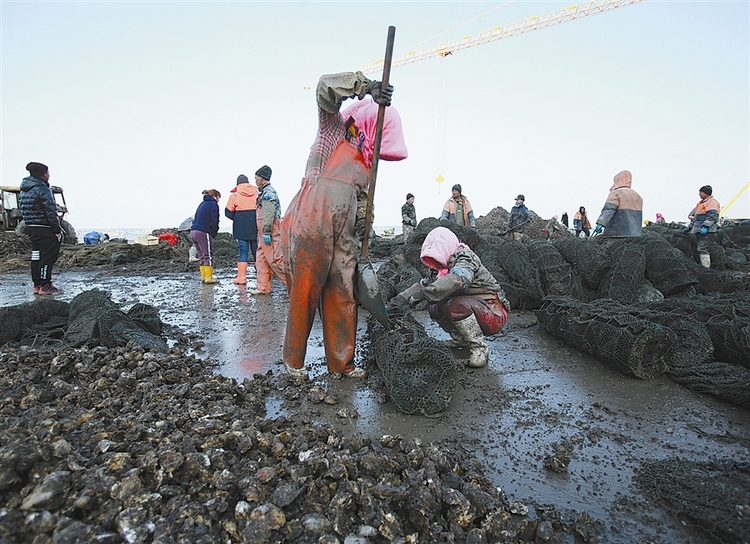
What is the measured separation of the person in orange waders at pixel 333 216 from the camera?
3.42 metres

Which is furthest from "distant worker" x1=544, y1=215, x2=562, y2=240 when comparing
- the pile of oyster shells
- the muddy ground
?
the pile of oyster shells

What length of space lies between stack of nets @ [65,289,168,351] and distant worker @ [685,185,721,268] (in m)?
10.8

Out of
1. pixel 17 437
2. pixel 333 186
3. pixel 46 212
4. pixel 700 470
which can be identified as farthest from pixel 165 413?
A: pixel 46 212

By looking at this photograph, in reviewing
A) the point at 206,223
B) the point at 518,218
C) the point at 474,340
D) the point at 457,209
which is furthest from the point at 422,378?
the point at 518,218

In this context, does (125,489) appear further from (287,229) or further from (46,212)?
(46,212)

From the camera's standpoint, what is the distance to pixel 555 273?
21.9 ft

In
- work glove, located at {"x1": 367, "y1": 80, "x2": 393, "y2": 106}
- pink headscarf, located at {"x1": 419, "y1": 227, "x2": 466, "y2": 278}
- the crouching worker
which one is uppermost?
work glove, located at {"x1": 367, "y1": 80, "x2": 393, "y2": 106}

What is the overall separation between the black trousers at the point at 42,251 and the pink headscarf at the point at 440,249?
6.90 m

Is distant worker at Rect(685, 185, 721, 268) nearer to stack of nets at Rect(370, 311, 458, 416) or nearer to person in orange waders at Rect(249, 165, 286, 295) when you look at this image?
person in orange waders at Rect(249, 165, 286, 295)

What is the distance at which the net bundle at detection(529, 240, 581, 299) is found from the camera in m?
6.64

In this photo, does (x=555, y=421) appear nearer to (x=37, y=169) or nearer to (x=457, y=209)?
(x=37, y=169)

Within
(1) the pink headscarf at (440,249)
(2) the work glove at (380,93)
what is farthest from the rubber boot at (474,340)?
(2) the work glove at (380,93)

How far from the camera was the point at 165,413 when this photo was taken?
2.65 metres

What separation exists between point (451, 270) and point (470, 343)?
0.74 metres
